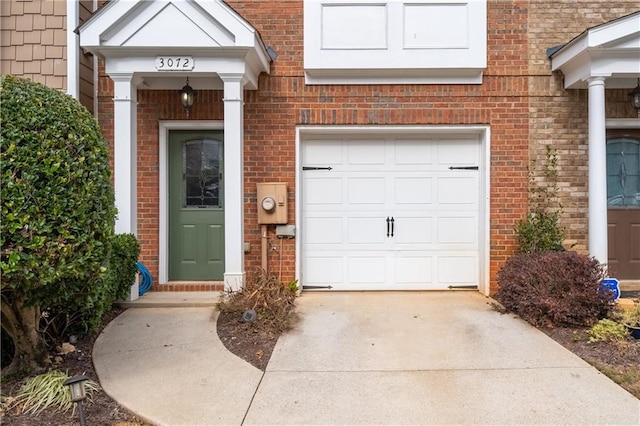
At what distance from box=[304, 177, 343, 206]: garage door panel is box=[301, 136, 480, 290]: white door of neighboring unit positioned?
0.6 inches

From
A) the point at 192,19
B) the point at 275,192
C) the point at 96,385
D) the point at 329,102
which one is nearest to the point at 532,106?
the point at 329,102

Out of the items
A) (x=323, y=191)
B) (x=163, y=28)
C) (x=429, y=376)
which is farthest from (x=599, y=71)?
(x=163, y=28)

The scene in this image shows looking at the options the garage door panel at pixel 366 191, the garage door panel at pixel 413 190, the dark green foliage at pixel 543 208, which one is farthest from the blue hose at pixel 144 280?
the dark green foliage at pixel 543 208

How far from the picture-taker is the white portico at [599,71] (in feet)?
16.9

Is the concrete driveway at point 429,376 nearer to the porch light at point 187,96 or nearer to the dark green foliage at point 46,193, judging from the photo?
the dark green foliage at point 46,193

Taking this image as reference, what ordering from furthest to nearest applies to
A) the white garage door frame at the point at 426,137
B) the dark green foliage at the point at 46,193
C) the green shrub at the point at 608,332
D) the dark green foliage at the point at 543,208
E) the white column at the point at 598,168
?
1. the white garage door frame at the point at 426,137
2. the dark green foliage at the point at 543,208
3. the white column at the point at 598,168
4. the green shrub at the point at 608,332
5. the dark green foliage at the point at 46,193

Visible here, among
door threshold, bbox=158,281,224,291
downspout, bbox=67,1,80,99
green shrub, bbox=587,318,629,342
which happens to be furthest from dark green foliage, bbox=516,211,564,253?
downspout, bbox=67,1,80,99

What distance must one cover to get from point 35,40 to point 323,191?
14.3 feet

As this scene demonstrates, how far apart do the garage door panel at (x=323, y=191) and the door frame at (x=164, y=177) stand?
4.99ft

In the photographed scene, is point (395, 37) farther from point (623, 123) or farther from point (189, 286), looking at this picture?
point (189, 286)

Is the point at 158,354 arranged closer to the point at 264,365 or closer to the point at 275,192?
the point at 264,365

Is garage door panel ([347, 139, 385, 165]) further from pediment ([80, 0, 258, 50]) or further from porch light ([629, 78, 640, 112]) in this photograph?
porch light ([629, 78, 640, 112])

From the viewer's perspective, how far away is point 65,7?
19.0 ft

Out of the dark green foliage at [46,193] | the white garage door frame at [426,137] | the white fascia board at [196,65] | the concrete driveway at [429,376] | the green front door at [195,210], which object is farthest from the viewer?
the green front door at [195,210]
